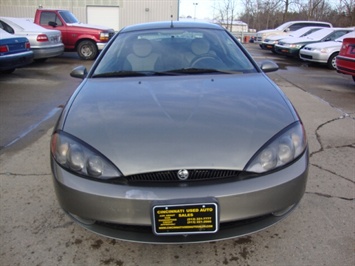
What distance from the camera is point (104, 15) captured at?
27.1 m

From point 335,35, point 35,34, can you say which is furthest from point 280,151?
point 335,35

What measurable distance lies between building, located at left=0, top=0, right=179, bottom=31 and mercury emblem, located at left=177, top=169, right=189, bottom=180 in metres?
26.3

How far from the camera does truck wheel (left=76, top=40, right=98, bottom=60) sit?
477 inches

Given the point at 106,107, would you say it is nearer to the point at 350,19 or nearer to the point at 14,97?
the point at 14,97

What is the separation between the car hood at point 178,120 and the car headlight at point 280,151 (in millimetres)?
37

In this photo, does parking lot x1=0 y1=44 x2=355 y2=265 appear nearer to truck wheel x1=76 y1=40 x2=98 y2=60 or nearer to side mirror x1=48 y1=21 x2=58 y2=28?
truck wheel x1=76 y1=40 x2=98 y2=60

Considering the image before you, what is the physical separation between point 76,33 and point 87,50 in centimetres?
68

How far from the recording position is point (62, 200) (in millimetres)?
1934

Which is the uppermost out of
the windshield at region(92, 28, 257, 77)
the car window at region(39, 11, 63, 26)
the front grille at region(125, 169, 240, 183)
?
the car window at region(39, 11, 63, 26)

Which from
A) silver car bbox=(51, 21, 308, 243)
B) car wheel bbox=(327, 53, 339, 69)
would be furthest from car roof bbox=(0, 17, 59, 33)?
car wheel bbox=(327, 53, 339, 69)

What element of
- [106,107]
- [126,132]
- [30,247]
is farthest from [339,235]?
[30,247]

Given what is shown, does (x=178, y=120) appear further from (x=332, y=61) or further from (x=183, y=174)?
(x=332, y=61)

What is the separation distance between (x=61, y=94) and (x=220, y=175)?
560cm

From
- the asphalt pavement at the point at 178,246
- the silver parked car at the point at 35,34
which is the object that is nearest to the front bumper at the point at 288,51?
the silver parked car at the point at 35,34
